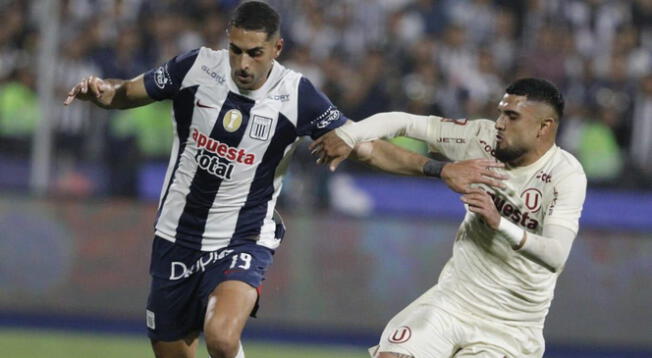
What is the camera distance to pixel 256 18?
233 inches

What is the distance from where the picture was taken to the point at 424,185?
37.4 ft

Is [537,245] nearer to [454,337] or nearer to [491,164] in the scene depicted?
[491,164]

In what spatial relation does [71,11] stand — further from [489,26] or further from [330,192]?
[489,26]

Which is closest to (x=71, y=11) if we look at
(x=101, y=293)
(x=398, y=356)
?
(x=101, y=293)

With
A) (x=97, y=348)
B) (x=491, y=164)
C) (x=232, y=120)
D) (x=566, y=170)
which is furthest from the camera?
(x=97, y=348)

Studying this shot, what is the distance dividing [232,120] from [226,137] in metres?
0.10

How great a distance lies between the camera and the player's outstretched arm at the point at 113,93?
6102mm

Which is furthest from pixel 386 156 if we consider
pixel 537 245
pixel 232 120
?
pixel 537 245

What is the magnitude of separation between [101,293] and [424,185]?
3.46 m

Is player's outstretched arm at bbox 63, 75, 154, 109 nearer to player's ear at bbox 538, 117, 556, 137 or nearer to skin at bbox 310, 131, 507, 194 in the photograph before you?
skin at bbox 310, 131, 507, 194

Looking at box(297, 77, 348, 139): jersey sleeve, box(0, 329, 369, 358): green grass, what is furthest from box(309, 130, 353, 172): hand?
box(0, 329, 369, 358): green grass

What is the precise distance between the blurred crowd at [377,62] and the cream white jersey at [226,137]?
4.67 metres

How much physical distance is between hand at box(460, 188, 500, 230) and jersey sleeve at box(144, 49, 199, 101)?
72.5 inches

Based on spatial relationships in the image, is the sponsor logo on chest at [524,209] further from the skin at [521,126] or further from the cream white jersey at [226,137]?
the cream white jersey at [226,137]
